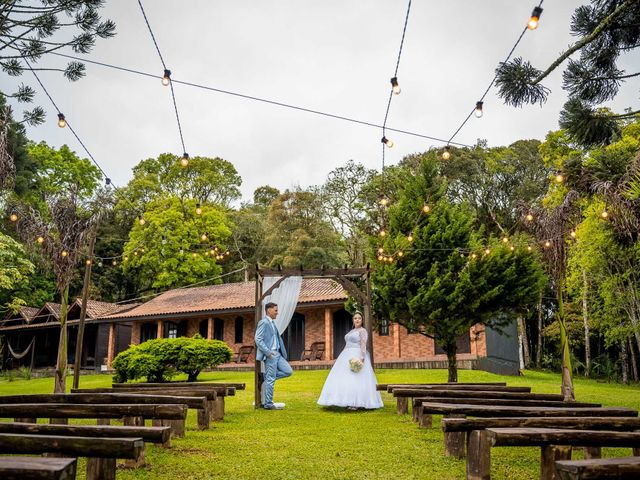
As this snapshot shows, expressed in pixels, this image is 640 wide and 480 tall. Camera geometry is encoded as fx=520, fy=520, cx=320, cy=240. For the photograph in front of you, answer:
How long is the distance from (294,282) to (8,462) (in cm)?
926

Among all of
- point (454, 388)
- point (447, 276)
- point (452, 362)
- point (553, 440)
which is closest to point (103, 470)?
point (553, 440)

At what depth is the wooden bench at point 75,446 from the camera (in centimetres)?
340

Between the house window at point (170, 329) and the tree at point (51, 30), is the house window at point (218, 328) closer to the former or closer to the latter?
the house window at point (170, 329)

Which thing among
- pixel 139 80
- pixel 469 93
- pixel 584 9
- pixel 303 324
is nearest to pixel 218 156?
pixel 303 324

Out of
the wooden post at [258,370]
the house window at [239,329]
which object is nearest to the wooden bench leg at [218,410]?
the wooden post at [258,370]

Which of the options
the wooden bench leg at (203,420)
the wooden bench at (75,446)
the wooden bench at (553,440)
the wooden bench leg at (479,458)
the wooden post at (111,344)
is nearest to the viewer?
the wooden bench at (75,446)

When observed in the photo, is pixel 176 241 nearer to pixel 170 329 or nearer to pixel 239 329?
pixel 170 329

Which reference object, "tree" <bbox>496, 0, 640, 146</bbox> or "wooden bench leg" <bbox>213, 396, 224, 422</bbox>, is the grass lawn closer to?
Result: "wooden bench leg" <bbox>213, 396, 224, 422</bbox>

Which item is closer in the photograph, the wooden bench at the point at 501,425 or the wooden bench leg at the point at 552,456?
the wooden bench leg at the point at 552,456

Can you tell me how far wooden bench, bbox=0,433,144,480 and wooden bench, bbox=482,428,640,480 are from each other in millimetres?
2623

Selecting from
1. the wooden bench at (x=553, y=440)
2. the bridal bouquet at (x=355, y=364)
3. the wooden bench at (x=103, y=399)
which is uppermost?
the bridal bouquet at (x=355, y=364)

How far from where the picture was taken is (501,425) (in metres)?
4.52

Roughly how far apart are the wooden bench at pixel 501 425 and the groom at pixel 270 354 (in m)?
5.85

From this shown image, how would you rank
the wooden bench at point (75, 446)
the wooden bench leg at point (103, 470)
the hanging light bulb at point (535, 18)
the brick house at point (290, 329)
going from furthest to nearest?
the brick house at point (290, 329), the hanging light bulb at point (535, 18), the wooden bench leg at point (103, 470), the wooden bench at point (75, 446)
